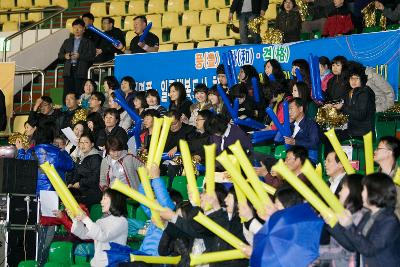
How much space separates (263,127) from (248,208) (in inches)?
177

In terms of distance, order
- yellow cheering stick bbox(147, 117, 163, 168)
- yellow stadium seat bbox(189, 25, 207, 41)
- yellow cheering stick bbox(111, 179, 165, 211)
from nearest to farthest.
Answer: yellow cheering stick bbox(111, 179, 165, 211)
yellow cheering stick bbox(147, 117, 163, 168)
yellow stadium seat bbox(189, 25, 207, 41)

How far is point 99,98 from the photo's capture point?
1376cm

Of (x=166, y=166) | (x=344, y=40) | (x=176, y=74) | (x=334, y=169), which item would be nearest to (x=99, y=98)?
(x=176, y=74)

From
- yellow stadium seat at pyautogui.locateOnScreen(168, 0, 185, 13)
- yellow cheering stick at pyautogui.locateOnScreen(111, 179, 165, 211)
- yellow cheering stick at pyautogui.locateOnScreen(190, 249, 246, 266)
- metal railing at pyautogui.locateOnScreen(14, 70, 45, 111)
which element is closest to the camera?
yellow cheering stick at pyautogui.locateOnScreen(190, 249, 246, 266)

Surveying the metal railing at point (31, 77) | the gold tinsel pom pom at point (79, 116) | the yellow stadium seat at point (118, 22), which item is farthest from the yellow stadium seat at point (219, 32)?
the gold tinsel pom pom at point (79, 116)

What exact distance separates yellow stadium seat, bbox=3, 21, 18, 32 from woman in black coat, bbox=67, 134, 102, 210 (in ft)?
24.1

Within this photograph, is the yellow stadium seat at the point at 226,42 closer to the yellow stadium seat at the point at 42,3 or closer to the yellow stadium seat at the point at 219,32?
the yellow stadium seat at the point at 219,32

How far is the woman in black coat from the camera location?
11516mm

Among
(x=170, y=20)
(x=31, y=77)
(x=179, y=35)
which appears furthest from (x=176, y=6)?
(x=31, y=77)

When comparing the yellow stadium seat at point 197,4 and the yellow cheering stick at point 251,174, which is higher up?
the yellow stadium seat at point 197,4

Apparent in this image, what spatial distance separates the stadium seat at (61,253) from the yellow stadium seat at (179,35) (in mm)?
6876

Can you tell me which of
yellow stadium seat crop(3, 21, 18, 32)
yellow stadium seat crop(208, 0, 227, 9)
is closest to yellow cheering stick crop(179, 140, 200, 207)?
yellow stadium seat crop(208, 0, 227, 9)

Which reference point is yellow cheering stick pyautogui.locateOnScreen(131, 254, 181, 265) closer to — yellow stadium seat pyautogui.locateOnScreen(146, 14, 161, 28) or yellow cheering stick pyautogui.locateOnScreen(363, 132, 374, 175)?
yellow cheering stick pyautogui.locateOnScreen(363, 132, 374, 175)

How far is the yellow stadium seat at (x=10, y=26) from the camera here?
61.7ft
